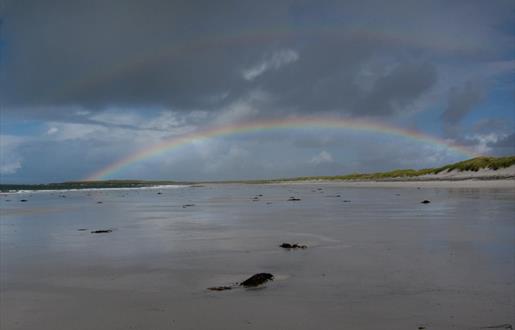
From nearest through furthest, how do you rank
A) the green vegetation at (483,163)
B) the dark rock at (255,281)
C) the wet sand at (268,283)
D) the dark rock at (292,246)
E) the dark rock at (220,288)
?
the wet sand at (268,283), the dark rock at (220,288), the dark rock at (255,281), the dark rock at (292,246), the green vegetation at (483,163)

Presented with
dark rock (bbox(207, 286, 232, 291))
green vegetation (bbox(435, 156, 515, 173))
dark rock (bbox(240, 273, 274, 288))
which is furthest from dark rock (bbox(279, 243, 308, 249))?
green vegetation (bbox(435, 156, 515, 173))

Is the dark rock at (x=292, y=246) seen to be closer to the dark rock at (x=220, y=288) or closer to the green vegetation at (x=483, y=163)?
the dark rock at (x=220, y=288)

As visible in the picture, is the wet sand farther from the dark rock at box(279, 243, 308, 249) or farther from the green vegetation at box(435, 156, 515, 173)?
the green vegetation at box(435, 156, 515, 173)

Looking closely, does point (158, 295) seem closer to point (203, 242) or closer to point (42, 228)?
point (203, 242)

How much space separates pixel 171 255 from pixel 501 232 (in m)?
9.58

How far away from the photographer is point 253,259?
33.2 feet

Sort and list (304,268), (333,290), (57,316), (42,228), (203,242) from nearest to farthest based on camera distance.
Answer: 1. (57,316)
2. (333,290)
3. (304,268)
4. (203,242)
5. (42,228)

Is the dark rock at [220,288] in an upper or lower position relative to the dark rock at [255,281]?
lower

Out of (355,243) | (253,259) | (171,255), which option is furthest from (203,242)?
(355,243)

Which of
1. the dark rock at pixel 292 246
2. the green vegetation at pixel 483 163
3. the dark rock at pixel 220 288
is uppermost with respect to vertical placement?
the green vegetation at pixel 483 163

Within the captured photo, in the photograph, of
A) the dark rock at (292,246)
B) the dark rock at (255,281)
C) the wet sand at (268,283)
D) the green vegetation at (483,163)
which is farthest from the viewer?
the green vegetation at (483,163)

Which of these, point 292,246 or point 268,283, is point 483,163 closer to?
point 292,246

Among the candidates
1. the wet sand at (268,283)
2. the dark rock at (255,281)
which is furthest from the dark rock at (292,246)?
the dark rock at (255,281)

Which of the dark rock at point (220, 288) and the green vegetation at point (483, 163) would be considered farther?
the green vegetation at point (483, 163)
